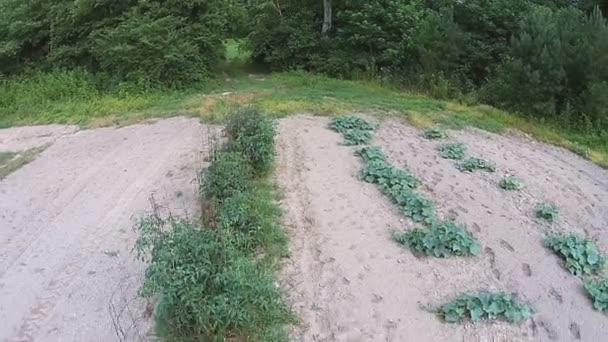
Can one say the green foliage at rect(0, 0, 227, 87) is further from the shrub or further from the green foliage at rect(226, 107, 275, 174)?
the shrub

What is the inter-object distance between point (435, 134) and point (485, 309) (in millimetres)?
3562

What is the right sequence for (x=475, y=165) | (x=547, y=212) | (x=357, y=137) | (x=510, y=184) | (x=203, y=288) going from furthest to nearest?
(x=357, y=137)
(x=475, y=165)
(x=510, y=184)
(x=547, y=212)
(x=203, y=288)

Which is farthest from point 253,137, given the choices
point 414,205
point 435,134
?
point 435,134

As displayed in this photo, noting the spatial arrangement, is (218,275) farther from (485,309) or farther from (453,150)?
(453,150)

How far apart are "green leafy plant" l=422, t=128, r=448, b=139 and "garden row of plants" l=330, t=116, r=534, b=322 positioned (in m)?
0.73

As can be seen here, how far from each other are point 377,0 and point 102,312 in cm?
822

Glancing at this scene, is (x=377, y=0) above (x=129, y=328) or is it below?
above

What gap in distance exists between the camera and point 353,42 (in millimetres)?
10852

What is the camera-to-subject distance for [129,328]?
359 centimetres

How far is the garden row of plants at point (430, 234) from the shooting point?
12.5 feet

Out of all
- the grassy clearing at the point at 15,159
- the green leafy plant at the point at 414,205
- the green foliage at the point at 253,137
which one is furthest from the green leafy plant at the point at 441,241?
the grassy clearing at the point at 15,159

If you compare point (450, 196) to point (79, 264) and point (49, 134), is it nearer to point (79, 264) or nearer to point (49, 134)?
point (79, 264)

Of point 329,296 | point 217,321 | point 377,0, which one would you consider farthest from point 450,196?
point 377,0

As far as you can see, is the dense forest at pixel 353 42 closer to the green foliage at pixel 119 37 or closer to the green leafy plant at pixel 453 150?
the green foliage at pixel 119 37
